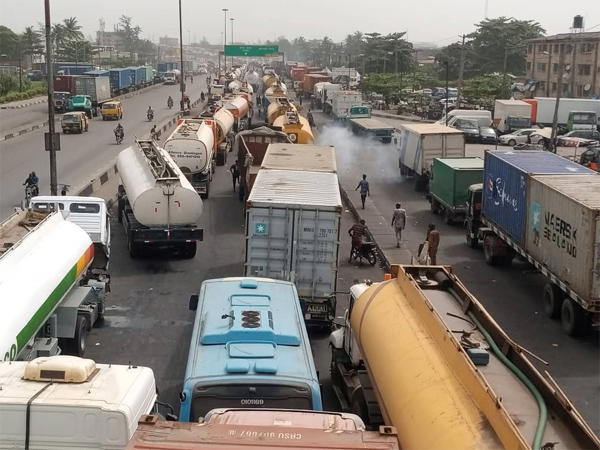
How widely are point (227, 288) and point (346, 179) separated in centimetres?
2419

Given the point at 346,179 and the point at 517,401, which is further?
the point at 346,179

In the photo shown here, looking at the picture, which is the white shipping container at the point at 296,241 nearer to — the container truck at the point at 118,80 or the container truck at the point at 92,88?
the container truck at the point at 92,88

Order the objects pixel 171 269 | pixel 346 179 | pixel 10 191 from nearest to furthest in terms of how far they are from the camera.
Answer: pixel 171 269 < pixel 10 191 < pixel 346 179

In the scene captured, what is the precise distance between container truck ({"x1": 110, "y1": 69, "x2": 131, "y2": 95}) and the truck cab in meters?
75.0

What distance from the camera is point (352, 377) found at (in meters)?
11.5

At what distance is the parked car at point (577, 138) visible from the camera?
4872cm

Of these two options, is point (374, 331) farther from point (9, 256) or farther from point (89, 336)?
point (89, 336)

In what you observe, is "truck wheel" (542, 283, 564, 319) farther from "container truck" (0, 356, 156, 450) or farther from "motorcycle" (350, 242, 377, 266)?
"container truck" (0, 356, 156, 450)

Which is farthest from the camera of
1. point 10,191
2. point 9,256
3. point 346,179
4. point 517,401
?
point 346,179

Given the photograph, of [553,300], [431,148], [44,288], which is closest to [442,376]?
[44,288]

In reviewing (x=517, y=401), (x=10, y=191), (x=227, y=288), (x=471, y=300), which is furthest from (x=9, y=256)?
(x=10, y=191)

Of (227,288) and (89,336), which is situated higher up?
(227,288)

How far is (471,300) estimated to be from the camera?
408 inches

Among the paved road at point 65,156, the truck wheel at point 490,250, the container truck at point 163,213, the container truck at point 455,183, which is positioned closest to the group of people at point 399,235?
the truck wheel at point 490,250
